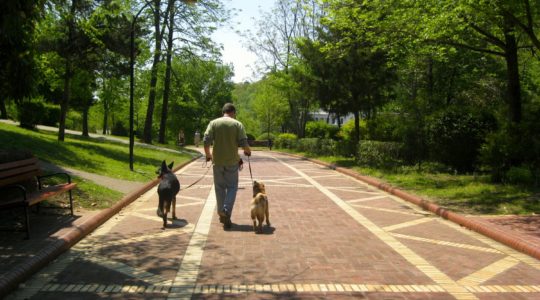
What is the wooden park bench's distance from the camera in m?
6.41

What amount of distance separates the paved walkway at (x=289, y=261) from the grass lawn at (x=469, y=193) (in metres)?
1.36

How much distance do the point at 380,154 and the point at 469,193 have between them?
8.05 meters

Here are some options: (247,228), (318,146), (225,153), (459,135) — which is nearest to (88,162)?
(225,153)

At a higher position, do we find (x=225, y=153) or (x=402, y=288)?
(x=225, y=153)

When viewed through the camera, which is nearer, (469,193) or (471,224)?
(471,224)

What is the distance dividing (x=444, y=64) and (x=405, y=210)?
57.1 ft

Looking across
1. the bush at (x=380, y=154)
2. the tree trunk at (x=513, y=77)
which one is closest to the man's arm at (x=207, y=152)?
the tree trunk at (x=513, y=77)

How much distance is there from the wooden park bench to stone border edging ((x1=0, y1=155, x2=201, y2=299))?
54 centimetres

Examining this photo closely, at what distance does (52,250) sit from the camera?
19.4 ft

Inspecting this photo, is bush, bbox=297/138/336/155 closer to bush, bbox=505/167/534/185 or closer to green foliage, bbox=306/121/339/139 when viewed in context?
green foliage, bbox=306/121/339/139

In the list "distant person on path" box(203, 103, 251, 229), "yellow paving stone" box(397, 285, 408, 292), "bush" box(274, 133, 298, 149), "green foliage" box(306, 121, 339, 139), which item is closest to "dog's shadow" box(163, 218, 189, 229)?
"distant person on path" box(203, 103, 251, 229)

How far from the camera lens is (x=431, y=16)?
40.6 ft

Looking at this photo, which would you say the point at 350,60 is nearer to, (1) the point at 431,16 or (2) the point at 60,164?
(1) the point at 431,16

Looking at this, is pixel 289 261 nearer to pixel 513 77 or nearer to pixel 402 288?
pixel 402 288
